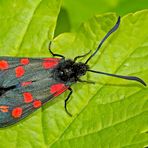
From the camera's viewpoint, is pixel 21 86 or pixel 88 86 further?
pixel 21 86

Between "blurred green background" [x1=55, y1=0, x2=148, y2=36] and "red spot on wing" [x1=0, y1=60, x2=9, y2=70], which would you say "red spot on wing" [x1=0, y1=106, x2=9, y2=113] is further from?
"blurred green background" [x1=55, y1=0, x2=148, y2=36]

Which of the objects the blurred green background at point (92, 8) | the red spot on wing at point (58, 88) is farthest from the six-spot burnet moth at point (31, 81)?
the blurred green background at point (92, 8)

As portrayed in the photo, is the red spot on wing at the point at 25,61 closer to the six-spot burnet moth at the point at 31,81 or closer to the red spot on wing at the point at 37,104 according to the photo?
the six-spot burnet moth at the point at 31,81

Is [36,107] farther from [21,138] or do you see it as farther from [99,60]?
[99,60]

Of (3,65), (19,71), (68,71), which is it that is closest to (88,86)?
(68,71)

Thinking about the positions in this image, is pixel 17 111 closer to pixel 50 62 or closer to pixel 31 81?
pixel 31 81

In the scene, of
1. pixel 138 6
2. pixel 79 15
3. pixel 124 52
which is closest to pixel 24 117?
pixel 124 52

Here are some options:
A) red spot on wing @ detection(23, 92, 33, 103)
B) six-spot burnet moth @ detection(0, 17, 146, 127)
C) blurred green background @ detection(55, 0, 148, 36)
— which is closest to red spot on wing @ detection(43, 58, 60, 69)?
six-spot burnet moth @ detection(0, 17, 146, 127)
